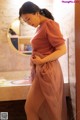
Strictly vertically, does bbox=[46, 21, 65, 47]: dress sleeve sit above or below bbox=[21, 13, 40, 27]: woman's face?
below

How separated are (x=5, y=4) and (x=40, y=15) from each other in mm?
806

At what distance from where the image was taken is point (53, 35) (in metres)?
1.14

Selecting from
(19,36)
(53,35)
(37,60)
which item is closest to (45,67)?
(37,60)

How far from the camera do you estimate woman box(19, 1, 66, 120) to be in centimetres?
115

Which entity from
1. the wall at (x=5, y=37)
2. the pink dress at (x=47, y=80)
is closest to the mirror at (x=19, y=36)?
the wall at (x=5, y=37)

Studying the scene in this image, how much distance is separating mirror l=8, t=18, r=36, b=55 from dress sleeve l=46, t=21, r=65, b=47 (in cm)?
78

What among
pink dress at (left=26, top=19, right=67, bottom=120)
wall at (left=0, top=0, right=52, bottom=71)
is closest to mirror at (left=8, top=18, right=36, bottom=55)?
wall at (left=0, top=0, right=52, bottom=71)

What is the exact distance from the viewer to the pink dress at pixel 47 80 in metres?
1.15

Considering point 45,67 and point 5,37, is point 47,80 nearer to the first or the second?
point 45,67

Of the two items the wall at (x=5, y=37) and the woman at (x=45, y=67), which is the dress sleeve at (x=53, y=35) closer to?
the woman at (x=45, y=67)

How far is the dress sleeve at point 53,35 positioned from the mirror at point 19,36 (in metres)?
0.78

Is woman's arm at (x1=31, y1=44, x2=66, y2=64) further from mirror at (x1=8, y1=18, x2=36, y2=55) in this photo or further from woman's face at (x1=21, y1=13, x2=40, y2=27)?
mirror at (x1=8, y1=18, x2=36, y2=55)

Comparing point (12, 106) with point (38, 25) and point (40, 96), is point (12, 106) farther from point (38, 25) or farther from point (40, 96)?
point (38, 25)

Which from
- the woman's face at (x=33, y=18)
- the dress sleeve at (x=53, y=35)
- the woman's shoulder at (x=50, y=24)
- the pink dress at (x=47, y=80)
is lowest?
the pink dress at (x=47, y=80)
